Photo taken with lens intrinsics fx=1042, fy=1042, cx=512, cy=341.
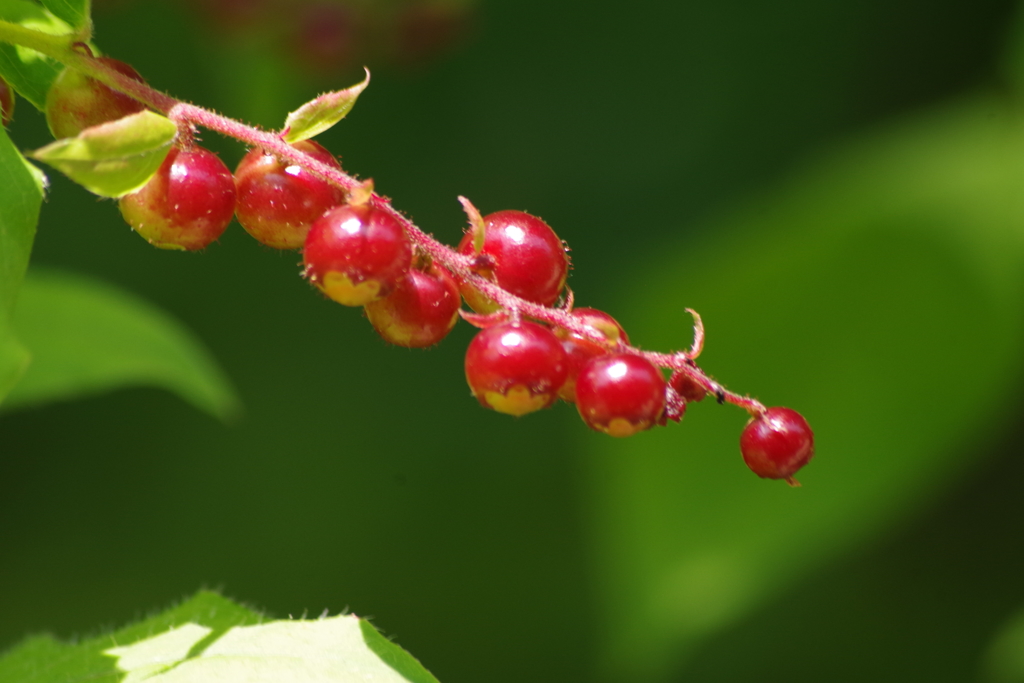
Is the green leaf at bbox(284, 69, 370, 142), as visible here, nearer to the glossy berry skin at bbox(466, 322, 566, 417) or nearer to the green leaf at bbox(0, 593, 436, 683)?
the glossy berry skin at bbox(466, 322, 566, 417)

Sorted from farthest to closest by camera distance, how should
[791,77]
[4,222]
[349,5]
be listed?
[791,77]
[349,5]
[4,222]

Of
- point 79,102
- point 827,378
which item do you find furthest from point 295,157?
point 827,378

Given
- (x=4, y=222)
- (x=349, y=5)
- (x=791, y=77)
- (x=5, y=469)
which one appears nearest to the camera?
(x=4, y=222)

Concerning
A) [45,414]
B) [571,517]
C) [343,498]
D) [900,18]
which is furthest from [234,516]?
[900,18]

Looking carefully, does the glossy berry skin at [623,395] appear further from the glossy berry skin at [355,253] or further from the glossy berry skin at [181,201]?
the glossy berry skin at [181,201]

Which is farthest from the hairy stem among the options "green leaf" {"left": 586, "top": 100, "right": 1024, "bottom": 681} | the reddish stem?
"green leaf" {"left": 586, "top": 100, "right": 1024, "bottom": 681}

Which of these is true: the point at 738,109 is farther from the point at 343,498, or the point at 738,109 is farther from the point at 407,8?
the point at 343,498

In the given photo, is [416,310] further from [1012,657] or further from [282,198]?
[1012,657]
